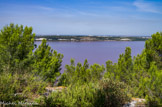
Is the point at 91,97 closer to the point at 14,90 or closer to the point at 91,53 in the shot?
the point at 14,90

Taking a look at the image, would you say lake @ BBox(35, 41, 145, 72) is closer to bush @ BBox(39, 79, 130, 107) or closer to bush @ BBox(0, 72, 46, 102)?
bush @ BBox(0, 72, 46, 102)

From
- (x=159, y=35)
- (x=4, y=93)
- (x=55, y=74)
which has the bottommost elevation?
(x=55, y=74)

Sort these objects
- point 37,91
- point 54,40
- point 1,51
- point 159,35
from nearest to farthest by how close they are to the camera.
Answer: point 37,91
point 159,35
point 1,51
point 54,40

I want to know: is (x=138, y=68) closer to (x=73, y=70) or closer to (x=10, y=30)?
(x=73, y=70)

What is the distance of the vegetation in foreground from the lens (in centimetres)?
421

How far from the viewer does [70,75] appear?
43.1ft

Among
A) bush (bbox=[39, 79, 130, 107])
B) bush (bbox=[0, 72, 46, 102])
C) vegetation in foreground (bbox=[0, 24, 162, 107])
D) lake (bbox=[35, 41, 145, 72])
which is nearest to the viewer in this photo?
bush (bbox=[0, 72, 46, 102])

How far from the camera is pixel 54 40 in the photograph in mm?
95062

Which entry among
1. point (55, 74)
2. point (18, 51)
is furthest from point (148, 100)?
point (18, 51)

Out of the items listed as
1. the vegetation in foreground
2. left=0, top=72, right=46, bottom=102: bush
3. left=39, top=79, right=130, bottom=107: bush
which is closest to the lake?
the vegetation in foreground

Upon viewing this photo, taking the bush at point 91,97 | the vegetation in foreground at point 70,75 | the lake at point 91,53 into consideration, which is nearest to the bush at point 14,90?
the vegetation in foreground at point 70,75

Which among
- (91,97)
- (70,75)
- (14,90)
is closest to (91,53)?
(70,75)

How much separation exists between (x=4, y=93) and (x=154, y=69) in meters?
6.22

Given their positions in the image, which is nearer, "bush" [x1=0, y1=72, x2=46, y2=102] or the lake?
"bush" [x1=0, y1=72, x2=46, y2=102]
